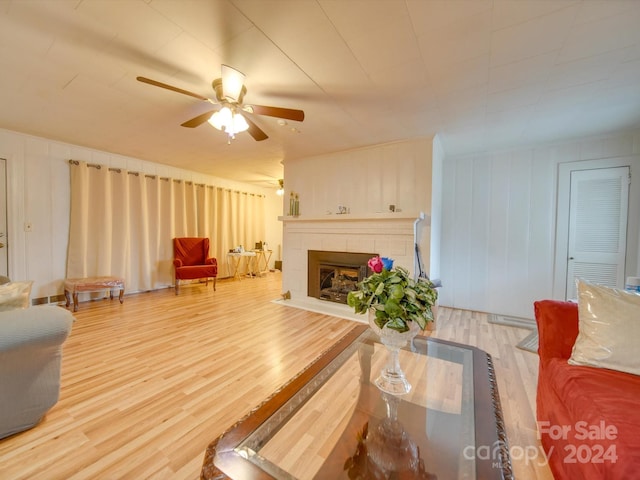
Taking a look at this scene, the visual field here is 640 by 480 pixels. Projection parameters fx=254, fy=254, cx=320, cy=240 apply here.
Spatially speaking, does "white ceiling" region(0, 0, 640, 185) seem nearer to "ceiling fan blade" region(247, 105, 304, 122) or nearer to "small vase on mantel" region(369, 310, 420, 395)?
"ceiling fan blade" region(247, 105, 304, 122)

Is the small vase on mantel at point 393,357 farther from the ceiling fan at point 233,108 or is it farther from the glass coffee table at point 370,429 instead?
the ceiling fan at point 233,108

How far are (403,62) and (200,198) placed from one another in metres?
4.92

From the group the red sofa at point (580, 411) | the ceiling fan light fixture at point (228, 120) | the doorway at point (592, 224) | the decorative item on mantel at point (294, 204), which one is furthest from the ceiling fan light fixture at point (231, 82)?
the doorway at point (592, 224)

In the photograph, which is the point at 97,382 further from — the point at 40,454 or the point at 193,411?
the point at 193,411

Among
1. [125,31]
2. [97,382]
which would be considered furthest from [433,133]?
[97,382]

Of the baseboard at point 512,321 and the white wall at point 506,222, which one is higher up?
the white wall at point 506,222

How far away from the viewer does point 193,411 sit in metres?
1.59

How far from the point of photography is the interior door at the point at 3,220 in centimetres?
332

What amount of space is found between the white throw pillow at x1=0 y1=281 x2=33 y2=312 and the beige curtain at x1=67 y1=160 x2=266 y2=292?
298 centimetres

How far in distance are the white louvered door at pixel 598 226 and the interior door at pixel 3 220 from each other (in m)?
7.37

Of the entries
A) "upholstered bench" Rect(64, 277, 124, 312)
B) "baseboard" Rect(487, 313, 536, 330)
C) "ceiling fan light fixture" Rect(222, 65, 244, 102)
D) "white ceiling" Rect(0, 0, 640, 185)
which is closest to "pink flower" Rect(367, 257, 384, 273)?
"white ceiling" Rect(0, 0, 640, 185)

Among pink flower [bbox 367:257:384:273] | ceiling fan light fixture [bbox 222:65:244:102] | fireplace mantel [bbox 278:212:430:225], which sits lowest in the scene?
pink flower [bbox 367:257:384:273]

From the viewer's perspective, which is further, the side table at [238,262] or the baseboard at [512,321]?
the side table at [238,262]

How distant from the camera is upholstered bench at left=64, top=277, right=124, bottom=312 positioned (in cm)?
347
